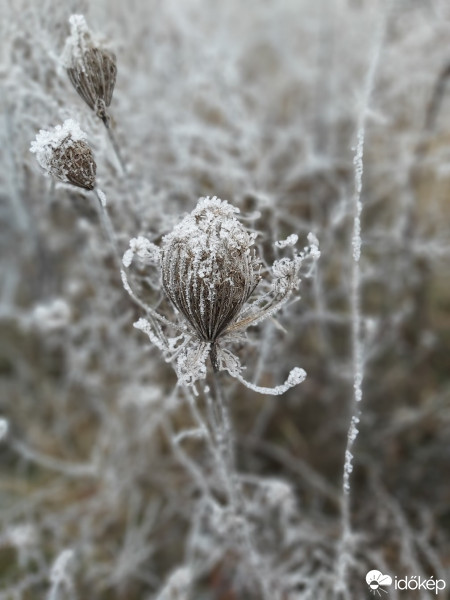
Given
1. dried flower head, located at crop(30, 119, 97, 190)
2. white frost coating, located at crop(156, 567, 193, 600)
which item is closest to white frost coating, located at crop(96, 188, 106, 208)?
dried flower head, located at crop(30, 119, 97, 190)

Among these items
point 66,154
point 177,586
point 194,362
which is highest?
point 66,154

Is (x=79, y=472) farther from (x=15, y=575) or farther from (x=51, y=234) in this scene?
(x=51, y=234)

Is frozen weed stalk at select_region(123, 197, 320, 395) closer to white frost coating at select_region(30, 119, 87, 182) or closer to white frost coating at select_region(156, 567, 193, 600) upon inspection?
white frost coating at select_region(30, 119, 87, 182)

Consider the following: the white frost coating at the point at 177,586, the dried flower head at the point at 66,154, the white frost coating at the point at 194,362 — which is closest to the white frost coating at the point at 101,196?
the dried flower head at the point at 66,154

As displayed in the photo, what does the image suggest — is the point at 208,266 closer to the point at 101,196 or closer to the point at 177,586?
the point at 101,196

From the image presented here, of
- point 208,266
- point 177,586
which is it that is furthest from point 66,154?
point 177,586

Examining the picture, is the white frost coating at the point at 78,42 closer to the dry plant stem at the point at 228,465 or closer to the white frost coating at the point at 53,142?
the white frost coating at the point at 53,142
